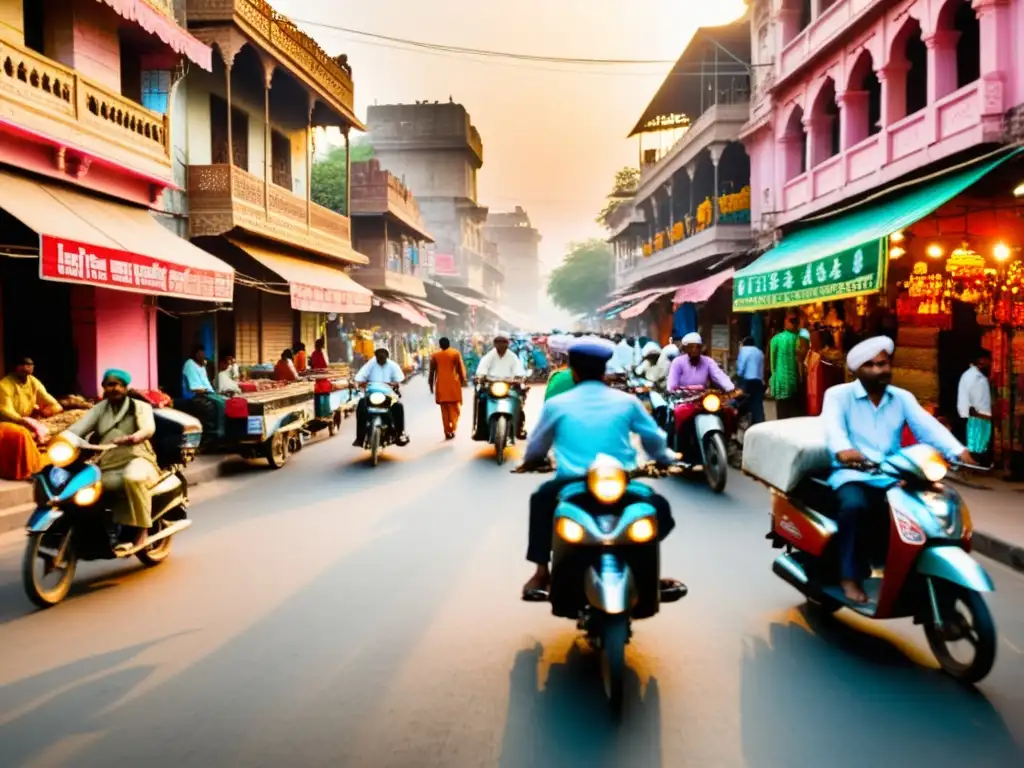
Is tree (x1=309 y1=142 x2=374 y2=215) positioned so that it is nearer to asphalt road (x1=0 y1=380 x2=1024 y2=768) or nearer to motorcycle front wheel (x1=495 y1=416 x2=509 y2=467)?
motorcycle front wheel (x1=495 y1=416 x2=509 y2=467)

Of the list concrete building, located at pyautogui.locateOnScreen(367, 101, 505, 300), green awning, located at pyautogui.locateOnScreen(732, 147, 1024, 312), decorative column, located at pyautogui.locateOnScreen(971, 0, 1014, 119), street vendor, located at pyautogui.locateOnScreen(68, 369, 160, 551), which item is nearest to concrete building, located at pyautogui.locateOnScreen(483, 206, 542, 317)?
concrete building, located at pyautogui.locateOnScreen(367, 101, 505, 300)

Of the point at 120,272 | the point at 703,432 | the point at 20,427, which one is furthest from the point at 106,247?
the point at 703,432

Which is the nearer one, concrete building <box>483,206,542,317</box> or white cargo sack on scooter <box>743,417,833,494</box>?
white cargo sack on scooter <box>743,417,833,494</box>

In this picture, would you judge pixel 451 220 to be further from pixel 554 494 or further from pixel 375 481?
pixel 554 494

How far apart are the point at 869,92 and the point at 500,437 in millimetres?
9910

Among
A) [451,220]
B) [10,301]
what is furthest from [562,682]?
[451,220]

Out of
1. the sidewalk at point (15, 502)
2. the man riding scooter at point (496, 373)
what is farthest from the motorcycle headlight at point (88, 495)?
the man riding scooter at point (496, 373)

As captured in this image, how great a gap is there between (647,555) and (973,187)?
875cm

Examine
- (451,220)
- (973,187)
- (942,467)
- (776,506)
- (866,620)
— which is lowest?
(866,620)

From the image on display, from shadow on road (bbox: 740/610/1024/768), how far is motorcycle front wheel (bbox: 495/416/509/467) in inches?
281

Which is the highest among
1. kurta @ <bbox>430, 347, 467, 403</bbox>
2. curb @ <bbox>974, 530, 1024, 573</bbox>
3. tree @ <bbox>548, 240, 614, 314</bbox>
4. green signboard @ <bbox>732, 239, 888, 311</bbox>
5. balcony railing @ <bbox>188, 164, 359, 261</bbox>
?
tree @ <bbox>548, 240, 614, 314</bbox>

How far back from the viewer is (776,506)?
534 cm

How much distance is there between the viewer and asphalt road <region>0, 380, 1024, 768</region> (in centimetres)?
329

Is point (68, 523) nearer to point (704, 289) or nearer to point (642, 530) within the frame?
point (642, 530)
